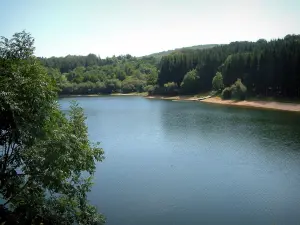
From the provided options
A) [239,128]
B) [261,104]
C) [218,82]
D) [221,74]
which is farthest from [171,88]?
[239,128]

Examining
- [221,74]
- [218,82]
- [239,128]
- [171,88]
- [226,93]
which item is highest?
[221,74]

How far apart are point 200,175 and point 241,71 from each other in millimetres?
56274

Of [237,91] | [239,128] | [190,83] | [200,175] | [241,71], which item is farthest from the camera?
[190,83]

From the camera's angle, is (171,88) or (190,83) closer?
(190,83)

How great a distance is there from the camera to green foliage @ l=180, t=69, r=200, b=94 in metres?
93.2

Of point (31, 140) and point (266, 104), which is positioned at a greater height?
point (31, 140)

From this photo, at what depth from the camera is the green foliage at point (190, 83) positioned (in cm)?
9321

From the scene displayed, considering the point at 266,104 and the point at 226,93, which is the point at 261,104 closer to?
the point at 266,104

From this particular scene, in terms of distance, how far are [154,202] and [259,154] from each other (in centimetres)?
1443

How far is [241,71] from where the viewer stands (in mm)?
76375

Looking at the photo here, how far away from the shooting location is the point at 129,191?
21594 mm

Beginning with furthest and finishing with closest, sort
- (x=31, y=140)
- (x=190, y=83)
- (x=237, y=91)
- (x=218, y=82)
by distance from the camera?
(x=190, y=83)
(x=218, y=82)
(x=237, y=91)
(x=31, y=140)

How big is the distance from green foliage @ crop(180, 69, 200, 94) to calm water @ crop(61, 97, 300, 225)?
48267 millimetres

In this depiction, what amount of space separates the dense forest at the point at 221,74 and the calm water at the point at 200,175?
12.1 m
